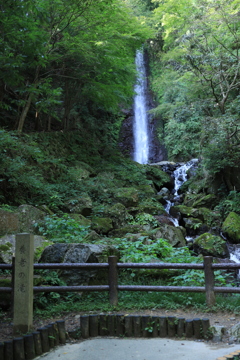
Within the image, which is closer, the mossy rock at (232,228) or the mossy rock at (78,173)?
the mossy rock at (232,228)

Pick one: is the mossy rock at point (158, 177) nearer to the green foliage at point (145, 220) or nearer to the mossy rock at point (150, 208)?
the mossy rock at point (150, 208)

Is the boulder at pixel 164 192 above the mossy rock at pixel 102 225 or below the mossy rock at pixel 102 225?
above

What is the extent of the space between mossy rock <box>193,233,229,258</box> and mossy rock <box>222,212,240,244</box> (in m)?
1.22

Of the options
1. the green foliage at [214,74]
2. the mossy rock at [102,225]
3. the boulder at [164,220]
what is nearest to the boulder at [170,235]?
the mossy rock at [102,225]

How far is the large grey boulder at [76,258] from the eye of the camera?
548cm

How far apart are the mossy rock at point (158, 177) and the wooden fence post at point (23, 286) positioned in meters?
12.6

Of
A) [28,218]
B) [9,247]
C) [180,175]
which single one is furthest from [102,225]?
[180,175]

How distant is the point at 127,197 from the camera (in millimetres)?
12219

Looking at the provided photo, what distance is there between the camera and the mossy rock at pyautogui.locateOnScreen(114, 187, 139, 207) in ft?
39.8

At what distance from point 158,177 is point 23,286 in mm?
13313

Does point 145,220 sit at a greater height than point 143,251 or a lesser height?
greater

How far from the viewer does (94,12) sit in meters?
11.0

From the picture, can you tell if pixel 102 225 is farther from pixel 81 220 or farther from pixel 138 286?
pixel 138 286

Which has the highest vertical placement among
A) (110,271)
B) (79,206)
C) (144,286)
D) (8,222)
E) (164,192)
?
(164,192)
